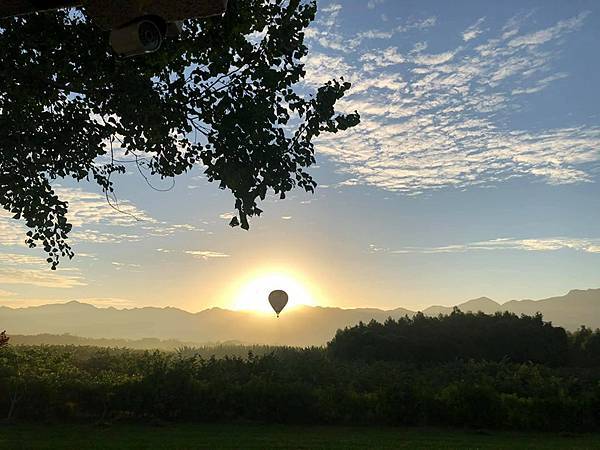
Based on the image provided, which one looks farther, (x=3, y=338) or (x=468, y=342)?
(x=468, y=342)

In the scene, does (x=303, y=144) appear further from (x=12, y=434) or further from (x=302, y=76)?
(x=12, y=434)

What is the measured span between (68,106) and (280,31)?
23.1ft

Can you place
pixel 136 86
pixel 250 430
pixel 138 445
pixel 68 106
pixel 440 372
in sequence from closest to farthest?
pixel 138 445 < pixel 136 86 < pixel 250 430 < pixel 68 106 < pixel 440 372

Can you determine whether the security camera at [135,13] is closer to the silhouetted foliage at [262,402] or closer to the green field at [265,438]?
the green field at [265,438]

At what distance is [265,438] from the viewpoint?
13.6 metres

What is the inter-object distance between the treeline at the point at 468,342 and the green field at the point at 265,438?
1736cm

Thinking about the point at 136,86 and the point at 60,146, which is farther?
the point at 60,146

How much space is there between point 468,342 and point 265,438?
23.4 meters

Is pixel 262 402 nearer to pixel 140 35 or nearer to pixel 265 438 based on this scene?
pixel 265 438

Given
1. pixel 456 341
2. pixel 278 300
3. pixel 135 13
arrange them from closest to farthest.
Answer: pixel 135 13
pixel 456 341
pixel 278 300

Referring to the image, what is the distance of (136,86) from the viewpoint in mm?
13492

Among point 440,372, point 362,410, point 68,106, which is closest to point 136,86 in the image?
point 68,106

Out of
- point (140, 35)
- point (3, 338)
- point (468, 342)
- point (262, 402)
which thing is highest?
point (468, 342)

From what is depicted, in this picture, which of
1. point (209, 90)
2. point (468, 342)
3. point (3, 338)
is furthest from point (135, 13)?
point (468, 342)
